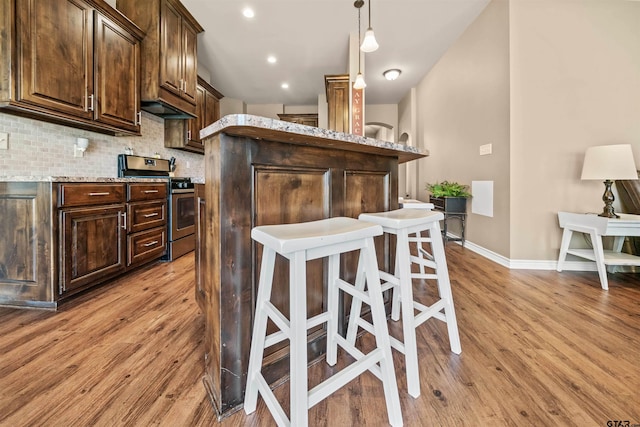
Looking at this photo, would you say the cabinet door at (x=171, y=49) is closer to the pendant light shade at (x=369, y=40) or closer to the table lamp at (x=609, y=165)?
the pendant light shade at (x=369, y=40)

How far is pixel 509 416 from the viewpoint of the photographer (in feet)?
3.01

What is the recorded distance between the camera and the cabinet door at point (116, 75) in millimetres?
2170

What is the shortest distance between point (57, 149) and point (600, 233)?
4.57 meters

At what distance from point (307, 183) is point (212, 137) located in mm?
423

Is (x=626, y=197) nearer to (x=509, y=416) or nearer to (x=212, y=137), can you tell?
(x=509, y=416)

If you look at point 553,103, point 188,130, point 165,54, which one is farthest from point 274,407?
point 188,130

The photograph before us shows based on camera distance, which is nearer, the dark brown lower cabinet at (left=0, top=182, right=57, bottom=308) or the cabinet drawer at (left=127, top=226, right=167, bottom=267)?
the dark brown lower cabinet at (left=0, top=182, right=57, bottom=308)

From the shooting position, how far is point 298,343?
2.33ft

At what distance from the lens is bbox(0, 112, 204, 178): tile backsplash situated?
188cm

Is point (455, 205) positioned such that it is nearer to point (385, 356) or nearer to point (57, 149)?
point (385, 356)

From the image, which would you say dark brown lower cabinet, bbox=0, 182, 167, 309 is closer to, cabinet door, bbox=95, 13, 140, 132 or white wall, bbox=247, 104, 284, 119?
cabinet door, bbox=95, 13, 140, 132

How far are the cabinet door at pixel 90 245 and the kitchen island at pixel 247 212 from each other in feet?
4.77

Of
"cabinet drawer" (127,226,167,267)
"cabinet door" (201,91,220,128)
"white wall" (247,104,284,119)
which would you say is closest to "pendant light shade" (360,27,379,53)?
"cabinet drawer" (127,226,167,267)

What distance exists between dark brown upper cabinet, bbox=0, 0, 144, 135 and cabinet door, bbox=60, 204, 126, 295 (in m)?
0.76
